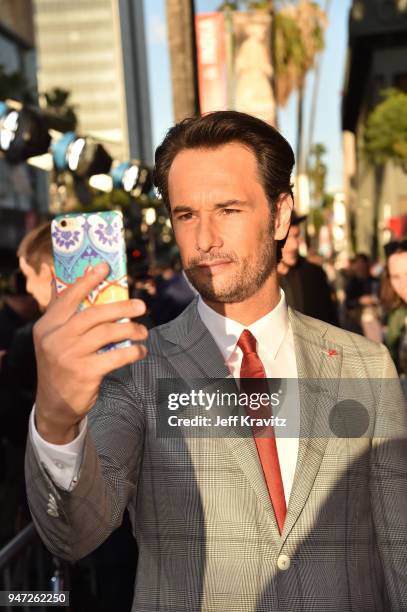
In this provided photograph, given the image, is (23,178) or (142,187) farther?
(23,178)

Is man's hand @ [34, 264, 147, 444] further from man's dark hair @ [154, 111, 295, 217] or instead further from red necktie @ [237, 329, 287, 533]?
man's dark hair @ [154, 111, 295, 217]

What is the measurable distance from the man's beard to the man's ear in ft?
0.48

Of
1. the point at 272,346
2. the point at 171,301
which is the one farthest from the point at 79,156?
the point at 272,346

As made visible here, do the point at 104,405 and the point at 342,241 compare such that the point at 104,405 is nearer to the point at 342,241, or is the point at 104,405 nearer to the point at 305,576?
the point at 305,576

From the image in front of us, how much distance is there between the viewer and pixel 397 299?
621 cm

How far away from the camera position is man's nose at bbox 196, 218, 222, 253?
2438mm

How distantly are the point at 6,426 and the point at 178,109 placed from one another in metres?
5.63

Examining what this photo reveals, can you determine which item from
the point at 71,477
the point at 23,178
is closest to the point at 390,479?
the point at 71,477

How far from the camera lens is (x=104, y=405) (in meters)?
2.43

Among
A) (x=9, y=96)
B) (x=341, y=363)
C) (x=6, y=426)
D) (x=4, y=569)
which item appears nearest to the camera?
(x=341, y=363)

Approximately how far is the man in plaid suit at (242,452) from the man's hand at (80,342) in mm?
517

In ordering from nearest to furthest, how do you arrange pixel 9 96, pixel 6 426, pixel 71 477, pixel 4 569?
pixel 71 477 < pixel 4 569 < pixel 6 426 < pixel 9 96

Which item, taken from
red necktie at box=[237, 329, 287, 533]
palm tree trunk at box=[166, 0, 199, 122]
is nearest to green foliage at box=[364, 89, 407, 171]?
palm tree trunk at box=[166, 0, 199, 122]

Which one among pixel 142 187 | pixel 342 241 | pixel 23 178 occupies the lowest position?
pixel 23 178
